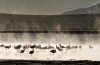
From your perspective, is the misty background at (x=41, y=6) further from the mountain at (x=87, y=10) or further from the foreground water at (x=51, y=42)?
the foreground water at (x=51, y=42)

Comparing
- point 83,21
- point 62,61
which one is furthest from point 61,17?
point 62,61

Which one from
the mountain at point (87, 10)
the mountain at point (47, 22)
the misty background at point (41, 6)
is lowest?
the mountain at point (47, 22)

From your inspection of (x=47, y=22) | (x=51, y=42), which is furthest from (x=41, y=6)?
(x=51, y=42)

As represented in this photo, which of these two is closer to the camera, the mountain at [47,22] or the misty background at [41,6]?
the mountain at [47,22]

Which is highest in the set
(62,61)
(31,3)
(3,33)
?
(31,3)

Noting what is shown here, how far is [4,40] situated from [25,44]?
44cm

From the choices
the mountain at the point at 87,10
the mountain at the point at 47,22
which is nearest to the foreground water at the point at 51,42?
the mountain at the point at 47,22

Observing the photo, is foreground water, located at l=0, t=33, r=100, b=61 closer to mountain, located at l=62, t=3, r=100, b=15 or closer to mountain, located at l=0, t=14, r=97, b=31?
mountain, located at l=0, t=14, r=97, b=31

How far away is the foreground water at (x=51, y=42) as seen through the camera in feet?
26.7

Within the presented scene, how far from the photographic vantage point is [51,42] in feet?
27.3

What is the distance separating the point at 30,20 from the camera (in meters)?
8.48

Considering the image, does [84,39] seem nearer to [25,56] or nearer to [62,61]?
[62,61]

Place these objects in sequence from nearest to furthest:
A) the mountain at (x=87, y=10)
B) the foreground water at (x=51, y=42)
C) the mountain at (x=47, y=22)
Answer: the foreground water at (x=51, y=42), the mountain at (x=47, y=22), the mountain at (x=87, y=10)

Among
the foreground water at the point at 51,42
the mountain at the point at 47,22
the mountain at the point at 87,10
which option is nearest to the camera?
the foreground water at the point at 51,42
